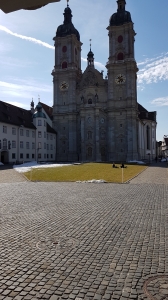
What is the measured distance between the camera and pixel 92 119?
68750mm

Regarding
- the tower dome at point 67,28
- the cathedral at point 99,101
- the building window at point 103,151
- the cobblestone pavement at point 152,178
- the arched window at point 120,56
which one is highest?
the tower dome at point 67,28

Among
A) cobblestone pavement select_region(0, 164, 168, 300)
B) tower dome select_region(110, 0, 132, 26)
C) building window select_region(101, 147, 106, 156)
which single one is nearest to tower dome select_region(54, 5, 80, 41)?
tower dome select_region(110, 0, 132, 26)

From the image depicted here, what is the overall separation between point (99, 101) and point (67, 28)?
25051mm

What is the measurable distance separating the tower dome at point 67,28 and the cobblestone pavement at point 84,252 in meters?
73.6

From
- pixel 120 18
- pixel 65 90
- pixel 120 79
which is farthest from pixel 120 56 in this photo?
pixel 65 90

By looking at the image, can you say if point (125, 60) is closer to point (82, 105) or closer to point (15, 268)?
point (82, 105)

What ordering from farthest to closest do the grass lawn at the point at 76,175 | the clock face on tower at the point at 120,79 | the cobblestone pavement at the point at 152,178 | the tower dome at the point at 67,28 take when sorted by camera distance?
the tower dome at the point at 67,28
the clock face on tower at the point at 120,79
the grass lawn at the point at 76,175
the cobblestone pavement at the point at 152,178

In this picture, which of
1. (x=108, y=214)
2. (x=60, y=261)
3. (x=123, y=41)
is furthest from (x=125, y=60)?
(x=60, y=261)

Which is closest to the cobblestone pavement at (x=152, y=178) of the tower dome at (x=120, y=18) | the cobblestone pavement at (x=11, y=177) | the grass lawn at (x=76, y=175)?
the grass lawn at (x=76, y=175)

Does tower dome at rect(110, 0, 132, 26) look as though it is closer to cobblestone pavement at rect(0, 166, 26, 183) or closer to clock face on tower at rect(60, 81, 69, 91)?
clock face on tower at rect(60, 81, 69, 91)

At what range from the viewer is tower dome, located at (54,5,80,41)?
76.0 metres

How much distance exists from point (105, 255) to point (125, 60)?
68.0 metres

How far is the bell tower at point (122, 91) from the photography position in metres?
67.2

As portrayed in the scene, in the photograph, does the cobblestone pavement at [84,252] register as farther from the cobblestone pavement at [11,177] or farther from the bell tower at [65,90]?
the bell tower at [65,90]
